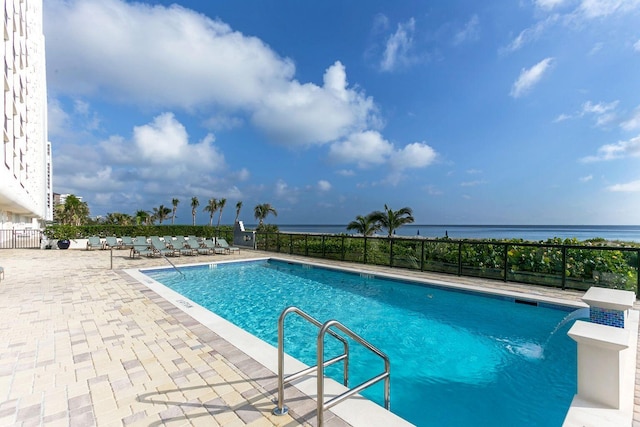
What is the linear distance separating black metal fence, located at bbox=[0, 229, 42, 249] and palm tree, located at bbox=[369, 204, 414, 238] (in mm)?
21916

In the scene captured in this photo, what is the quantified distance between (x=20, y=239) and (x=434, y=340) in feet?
90.2

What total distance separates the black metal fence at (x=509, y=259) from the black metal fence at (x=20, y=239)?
68.2 ft

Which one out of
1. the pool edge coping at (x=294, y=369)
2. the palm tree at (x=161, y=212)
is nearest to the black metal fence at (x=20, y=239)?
A: the pool edge coping at (x=294, y=369)

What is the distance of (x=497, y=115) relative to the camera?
17.9m

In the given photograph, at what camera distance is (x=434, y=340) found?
16.2ft

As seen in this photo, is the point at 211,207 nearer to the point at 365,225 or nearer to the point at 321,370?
the point at 365,225

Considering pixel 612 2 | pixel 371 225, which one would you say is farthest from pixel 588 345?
pixel 371 225

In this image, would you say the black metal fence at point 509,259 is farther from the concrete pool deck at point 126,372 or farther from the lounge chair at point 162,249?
the lounge chair at point 162,249

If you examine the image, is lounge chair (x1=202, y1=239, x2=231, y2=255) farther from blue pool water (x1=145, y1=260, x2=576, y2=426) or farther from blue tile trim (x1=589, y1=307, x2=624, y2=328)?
blue tile trim (x1=589, y1=307, x2=624, y2=328)

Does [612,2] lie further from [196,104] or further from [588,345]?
[196,104]

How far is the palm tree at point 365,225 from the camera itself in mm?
19484

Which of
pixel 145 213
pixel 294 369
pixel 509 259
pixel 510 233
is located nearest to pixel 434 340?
pixel 294 369

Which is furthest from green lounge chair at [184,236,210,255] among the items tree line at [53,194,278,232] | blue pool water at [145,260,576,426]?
tree line at [53,194,278,232]

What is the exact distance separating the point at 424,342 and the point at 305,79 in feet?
69.1
